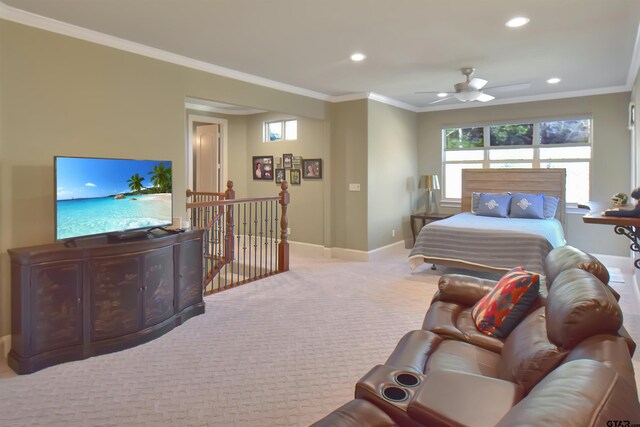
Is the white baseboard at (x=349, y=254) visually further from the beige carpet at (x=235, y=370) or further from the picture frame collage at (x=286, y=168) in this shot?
the beige carpet at (x=235, y=370)

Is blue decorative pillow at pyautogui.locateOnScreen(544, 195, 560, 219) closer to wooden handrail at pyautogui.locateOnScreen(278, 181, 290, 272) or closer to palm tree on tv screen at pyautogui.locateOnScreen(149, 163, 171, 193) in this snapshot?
wooden handrail at pyautogui.locateOnScreen(278, 181, 290, 272)

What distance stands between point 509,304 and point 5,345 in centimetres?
358

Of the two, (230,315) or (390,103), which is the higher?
(390,103)

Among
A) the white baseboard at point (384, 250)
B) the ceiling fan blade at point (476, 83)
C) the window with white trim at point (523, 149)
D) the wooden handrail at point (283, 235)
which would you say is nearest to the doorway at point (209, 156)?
the wooden handrail at point (283, 235)

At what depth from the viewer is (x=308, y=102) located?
6219 mm

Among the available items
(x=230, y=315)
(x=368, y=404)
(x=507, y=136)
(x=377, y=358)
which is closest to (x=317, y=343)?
(x=377, y=358)

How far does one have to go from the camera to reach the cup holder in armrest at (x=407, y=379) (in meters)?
1.68

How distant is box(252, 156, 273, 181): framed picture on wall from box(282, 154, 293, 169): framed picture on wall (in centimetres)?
34

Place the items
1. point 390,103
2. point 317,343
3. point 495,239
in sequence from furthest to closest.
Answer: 1. point 390,103
2. point 495,239
3. point 317,343

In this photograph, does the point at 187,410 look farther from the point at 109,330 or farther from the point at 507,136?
the point at 507,136

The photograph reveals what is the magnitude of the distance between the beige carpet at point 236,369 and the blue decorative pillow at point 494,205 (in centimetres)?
207

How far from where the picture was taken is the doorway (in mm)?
7875

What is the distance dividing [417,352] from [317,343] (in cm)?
140

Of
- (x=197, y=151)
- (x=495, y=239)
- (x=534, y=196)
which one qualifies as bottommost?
(x=495, y=239)
